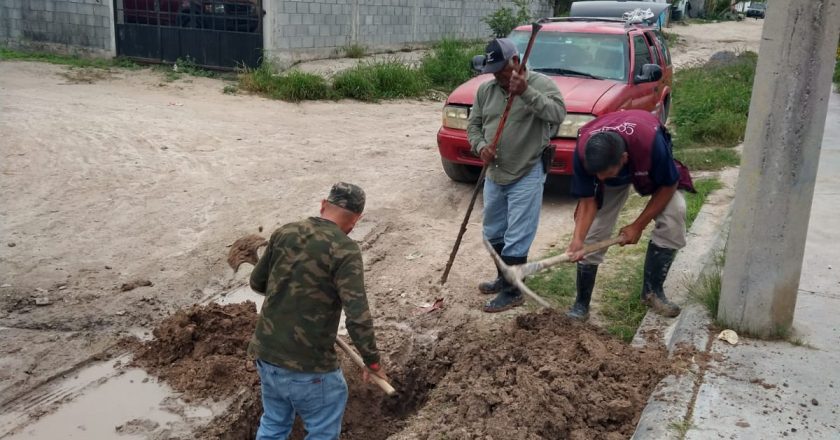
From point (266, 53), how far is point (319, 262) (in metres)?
12.5

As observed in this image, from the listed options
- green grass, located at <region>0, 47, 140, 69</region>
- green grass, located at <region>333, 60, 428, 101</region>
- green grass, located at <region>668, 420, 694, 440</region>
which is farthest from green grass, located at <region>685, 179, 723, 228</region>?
green grass, located at <region>0, 47, 140, 69</region>

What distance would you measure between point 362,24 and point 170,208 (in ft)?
37.5

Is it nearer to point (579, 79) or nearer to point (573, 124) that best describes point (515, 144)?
point (573, 124)

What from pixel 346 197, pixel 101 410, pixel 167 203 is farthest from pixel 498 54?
pixel 167 203

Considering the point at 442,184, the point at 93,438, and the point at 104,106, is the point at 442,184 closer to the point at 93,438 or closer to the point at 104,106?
the point at 93,438

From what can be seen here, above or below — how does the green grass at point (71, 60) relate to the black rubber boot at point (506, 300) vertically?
above

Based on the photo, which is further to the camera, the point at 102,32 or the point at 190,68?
the point at 102,32

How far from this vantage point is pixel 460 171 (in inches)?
324

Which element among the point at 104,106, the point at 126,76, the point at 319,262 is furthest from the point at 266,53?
the point at 319,262

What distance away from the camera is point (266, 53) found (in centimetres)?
1489

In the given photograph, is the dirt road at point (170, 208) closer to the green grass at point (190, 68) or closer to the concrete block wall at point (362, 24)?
the green grass at point (190, 68)

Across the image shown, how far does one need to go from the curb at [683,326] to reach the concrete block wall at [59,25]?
13.4 metres

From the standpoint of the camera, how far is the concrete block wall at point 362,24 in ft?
49.7

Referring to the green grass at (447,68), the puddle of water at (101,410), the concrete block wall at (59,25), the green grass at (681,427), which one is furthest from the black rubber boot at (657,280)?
the concrete block wall at (59,25)
